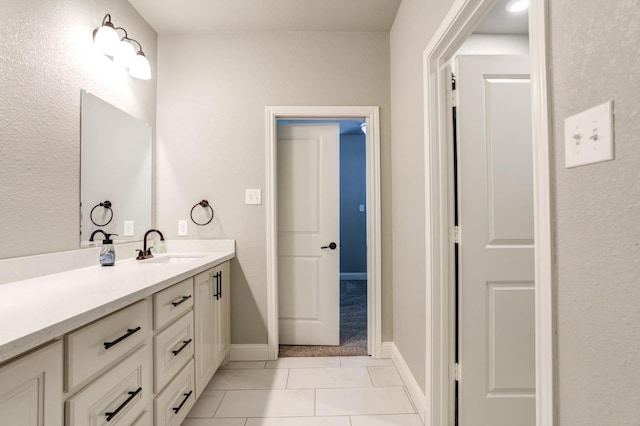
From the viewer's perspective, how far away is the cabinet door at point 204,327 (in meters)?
1.66

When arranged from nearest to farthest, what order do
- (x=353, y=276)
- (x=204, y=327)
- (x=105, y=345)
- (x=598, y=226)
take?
(x=598, y=226), (x=105, y=345), (x=204, y=327), (x=353, y=276)

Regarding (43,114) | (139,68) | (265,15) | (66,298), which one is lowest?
(66,298)

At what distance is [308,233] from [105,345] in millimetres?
1771

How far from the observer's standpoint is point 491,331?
4.79 feet

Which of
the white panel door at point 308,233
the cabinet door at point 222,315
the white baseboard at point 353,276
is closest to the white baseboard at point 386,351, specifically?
the white panel door at point 308,233

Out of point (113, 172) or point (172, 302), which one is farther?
point (113, 172)

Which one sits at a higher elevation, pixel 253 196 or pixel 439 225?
pixel 253 196

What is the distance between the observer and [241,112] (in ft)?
7.72

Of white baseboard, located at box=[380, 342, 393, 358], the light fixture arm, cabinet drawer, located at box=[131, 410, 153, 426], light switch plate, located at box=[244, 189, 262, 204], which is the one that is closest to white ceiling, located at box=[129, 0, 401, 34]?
the light fixture arm

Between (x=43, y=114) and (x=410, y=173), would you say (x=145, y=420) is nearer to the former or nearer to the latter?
(x=43, y=114)

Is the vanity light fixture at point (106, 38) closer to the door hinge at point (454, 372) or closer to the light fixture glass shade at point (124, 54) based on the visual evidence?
the light fixture glass shade at point (124, 54)

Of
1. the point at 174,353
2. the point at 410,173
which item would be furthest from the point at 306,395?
the point at 410,173

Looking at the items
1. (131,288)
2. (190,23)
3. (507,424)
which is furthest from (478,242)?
(190,23)

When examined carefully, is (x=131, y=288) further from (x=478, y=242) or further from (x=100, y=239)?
(x=478, y=242)
